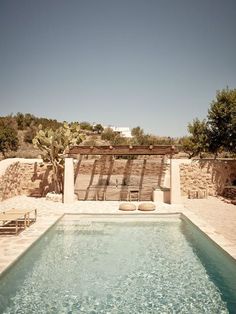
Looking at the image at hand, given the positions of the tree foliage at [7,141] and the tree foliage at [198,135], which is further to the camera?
the tree foliage at [7,141]

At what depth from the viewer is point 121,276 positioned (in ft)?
22.9

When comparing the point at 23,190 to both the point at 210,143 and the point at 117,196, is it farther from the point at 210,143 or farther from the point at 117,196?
the point at 210,143

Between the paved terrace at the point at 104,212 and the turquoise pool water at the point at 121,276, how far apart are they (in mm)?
305

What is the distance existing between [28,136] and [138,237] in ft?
127

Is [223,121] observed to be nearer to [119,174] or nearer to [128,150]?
[119,174]

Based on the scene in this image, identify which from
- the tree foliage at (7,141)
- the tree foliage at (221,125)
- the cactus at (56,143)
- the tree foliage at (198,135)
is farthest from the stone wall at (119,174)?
the tree foliage at (7,141)

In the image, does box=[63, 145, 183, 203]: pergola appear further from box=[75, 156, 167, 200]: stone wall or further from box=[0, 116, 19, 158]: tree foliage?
box=[0, 116, 19, 158]: tree foliage

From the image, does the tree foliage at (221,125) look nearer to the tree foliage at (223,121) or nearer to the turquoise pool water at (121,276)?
the tree foliage at (223,121)

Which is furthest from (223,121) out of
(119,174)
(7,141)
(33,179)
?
(7,141)

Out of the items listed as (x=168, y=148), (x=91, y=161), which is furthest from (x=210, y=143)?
(x=91, y=161)

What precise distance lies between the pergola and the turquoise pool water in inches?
197

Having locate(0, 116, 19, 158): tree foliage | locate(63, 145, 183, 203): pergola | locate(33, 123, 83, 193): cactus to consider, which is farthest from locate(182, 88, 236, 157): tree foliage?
locate(0, 116, 19, 158): tree foliage

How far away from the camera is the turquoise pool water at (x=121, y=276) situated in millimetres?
5586

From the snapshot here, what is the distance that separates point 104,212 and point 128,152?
13.1ft
